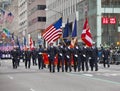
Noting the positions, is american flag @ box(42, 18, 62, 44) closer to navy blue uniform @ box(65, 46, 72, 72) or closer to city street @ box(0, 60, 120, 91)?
navy blue uniform @ box(65, 46, 72, 72)

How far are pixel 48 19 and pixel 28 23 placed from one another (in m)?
31.8

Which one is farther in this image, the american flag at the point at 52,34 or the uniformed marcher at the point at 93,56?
the american flag at the point at 52,34

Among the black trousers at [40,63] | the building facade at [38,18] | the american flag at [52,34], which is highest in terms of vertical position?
the building facade at [38,18]

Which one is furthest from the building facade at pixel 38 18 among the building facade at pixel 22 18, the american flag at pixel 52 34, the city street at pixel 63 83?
the city street at pixel 63 83

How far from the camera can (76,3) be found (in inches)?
3258

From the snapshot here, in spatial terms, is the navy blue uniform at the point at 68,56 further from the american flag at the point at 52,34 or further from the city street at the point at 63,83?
the city street at the point at 63,83

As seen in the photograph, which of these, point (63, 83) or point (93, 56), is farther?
point (93, 56)

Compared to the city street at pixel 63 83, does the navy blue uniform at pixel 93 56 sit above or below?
above

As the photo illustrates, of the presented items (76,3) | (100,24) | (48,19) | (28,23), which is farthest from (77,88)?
(28,23)

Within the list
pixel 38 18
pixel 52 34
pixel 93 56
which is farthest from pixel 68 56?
pixel 38 18

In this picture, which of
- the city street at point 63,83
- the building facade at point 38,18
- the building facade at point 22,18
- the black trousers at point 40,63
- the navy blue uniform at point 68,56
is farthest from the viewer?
the building facade at point 22,18

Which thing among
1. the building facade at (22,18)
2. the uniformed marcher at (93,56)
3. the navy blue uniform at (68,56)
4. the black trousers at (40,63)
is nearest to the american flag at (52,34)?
the navy blue uniform at (68,56)

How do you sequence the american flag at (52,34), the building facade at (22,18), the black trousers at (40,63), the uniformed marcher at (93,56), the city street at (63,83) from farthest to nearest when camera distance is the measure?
the building facade at (22,18) → the black trousers at (40,63) → the american flag at (52,34) → the uniformed marcher at (93,56) → the city street at (63,83)

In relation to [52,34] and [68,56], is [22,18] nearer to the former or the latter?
[52,34]
